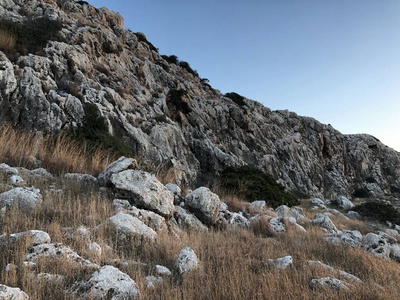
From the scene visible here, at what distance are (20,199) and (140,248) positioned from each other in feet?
7.34

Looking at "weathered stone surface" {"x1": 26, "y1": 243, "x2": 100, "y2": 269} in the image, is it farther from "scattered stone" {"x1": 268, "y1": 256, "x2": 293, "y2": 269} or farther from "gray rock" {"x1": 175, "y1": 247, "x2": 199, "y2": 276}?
"scattered stone" {"x1": 268, "y1": 256, "x2": 293, "y2": 269}

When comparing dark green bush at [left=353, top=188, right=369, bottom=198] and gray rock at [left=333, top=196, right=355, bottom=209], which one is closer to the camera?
gray rock at [left=333, top=196, right=355, bottom=209]

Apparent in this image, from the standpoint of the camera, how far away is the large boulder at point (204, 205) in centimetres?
632

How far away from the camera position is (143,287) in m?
2.63

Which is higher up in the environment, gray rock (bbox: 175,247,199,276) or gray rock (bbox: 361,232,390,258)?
gray rock (bbox: 175,247,199,276)

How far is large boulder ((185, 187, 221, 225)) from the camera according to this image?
6.32 meters

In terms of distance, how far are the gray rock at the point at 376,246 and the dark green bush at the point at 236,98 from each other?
33.0 metres

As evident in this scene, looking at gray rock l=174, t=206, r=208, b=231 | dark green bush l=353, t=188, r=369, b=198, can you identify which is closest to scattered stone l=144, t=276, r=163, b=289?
gray rock l=174, t=206, r=208, b=231

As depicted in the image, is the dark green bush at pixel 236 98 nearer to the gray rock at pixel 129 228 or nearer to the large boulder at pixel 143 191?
the large boulder at pixel 143 191

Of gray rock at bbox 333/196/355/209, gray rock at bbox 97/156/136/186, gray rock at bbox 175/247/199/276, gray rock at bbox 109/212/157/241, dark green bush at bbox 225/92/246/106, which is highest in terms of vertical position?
dark green bush at bbox 225/92/246/106

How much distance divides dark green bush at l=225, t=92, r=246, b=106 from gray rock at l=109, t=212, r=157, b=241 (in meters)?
35.6

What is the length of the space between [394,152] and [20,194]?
71.2 metres

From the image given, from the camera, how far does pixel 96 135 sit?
11.0m

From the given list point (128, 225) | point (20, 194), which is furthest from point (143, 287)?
point (20, 194)
